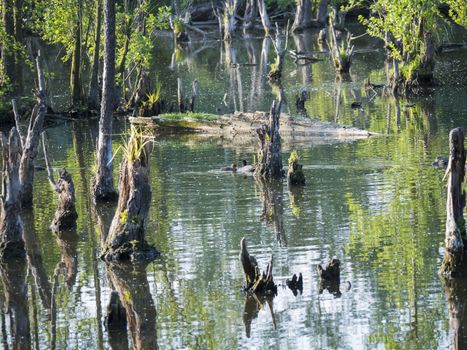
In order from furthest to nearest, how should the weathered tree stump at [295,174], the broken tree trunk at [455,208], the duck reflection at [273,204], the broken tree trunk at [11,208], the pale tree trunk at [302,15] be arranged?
the pale tree trunk at [302,15]
the weathered tree stump at [295,174]
the duck reflection at [273,204]
the broken tree trunk at [11,208]
the broken tree trunk at [455,208]

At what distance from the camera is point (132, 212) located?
1891cm

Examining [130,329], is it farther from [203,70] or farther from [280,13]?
[280,13]

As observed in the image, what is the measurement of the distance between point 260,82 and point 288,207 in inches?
1026

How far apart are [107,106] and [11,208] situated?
4905mm

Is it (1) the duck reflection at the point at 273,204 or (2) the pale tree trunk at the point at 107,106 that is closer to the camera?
(1) the duck reflection at the point at 273,204

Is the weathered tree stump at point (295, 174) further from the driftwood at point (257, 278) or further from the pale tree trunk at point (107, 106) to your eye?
the driftwood at point (257, 278)

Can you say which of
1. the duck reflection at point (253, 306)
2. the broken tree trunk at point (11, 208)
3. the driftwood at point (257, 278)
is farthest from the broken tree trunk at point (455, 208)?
the broken tree trunk at point (11, 208)

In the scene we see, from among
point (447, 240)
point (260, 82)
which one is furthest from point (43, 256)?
point (260, 82)

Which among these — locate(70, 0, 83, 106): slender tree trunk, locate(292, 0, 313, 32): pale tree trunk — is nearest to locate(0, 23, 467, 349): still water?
locate(70, 0, 83, 106): slender tree trunk

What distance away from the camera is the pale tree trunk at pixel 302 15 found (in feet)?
252

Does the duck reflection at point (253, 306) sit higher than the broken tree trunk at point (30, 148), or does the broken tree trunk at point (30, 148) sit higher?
the broken tree trunk at point (30, 148)

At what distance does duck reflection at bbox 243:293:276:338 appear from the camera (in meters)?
15.4

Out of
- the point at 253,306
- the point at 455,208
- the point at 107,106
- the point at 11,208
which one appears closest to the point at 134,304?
the point at 253,306

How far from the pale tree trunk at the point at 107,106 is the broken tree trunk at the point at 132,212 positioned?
405cm
